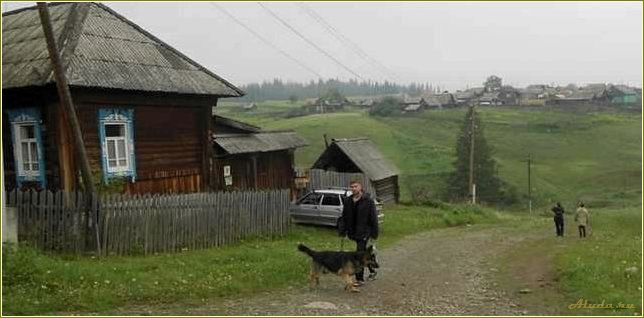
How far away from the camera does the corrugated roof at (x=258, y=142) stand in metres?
22.9

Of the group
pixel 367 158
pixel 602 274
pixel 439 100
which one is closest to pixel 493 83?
pixel 439 100

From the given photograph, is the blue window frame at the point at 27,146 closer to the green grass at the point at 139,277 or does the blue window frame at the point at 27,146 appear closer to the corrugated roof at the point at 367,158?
the green grass at the point at 139,277

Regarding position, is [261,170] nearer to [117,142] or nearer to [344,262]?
[117,142]

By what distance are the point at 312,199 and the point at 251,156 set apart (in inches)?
151

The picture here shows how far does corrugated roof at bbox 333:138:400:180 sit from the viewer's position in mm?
33312

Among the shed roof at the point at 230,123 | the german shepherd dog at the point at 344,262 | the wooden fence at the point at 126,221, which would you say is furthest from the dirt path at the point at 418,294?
the shed roof at the point at 230,123

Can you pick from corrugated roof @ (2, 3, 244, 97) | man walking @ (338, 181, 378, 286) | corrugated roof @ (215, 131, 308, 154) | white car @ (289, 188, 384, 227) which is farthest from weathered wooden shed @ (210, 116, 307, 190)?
man walking @ (338, 181, 378, 286)

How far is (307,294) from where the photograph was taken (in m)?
10.9

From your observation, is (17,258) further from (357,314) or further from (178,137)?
(178,137)

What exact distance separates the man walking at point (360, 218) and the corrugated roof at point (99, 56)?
8.21 metres

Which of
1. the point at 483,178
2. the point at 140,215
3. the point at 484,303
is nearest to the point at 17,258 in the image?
the point at 140,215

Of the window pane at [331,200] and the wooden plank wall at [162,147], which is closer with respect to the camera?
the wooden plank wall at [162,147]

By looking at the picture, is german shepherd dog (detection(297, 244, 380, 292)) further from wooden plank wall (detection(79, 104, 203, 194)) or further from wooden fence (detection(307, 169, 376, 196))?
wooden fence (detection(307, 169, 376, 196))

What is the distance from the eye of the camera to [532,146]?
77.0 metres
